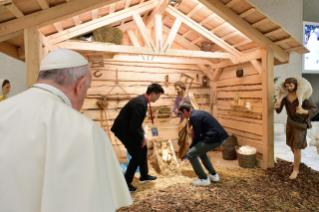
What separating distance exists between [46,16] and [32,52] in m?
0.55

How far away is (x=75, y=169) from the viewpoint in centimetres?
93

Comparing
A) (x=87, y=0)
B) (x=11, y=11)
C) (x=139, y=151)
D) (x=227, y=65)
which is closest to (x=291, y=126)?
(x=227, y=65)

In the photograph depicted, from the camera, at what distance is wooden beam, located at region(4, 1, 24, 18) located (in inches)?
109

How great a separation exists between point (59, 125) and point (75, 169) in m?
0.20

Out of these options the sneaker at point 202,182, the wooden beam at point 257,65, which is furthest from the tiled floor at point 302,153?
the sneaker at point 202,182

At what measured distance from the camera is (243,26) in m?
4.43

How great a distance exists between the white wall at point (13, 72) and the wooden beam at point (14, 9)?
3187 mm

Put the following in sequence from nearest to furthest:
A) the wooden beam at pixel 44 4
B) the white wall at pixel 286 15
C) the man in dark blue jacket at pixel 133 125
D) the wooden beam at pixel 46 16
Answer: the wooden beam at pixel 44 4
the wooden beam at pixel 46 16
the man in dark blue jacket at pixel 133 125
the white wall at pixel 286 15

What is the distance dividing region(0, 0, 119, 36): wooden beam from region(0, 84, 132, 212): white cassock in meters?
2.69

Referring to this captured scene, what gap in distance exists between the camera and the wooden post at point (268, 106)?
4.72 meters

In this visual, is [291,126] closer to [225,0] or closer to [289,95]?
[289,95]

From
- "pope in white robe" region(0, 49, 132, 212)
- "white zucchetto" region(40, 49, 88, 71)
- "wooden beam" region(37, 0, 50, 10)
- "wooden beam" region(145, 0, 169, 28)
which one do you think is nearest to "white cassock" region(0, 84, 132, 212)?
"pope in white robe" region(0, 49, 132, 212)

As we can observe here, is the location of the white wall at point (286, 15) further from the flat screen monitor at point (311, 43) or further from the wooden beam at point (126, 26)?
the wooden beam at point (126, 26)

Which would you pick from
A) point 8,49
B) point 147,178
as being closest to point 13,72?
point 8,49
